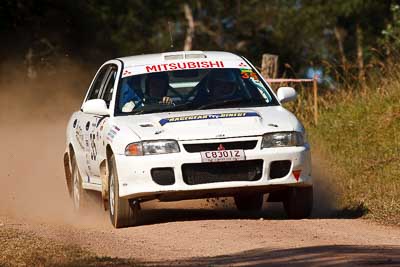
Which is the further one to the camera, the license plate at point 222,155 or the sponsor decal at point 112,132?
the sponsor decal at point 112,132

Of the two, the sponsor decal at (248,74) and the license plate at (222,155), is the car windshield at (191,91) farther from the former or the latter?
the license plate at (222,155)

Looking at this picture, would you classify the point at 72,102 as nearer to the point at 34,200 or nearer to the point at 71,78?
the point at 71,78

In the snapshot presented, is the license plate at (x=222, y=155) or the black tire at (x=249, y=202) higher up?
the license plate at (x=222, y=155)

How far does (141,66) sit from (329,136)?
5793 millimetres

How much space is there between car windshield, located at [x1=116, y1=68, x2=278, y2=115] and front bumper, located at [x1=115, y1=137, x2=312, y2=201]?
3.23 ft

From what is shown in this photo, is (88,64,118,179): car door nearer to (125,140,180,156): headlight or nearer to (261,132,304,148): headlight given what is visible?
(125,140,180,156): headlight

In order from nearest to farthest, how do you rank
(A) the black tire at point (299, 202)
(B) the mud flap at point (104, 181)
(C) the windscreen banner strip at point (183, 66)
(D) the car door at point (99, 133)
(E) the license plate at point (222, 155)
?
(E) the license plate at point (222, 155)
(A) the black tire at point (299, 202)
(B) the mud flap at point (104, 181)
(D) the car door at point (99, 133)
(C) the windscreen banner strip at point (183, 66)

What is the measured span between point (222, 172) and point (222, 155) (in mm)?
169

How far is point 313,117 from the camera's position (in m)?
20.2

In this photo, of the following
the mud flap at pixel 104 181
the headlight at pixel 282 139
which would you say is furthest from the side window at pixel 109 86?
the headlight at pixel 282 139

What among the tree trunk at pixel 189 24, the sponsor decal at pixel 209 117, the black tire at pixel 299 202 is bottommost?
the black tire at pixel 299 202

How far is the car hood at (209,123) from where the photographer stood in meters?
11.6

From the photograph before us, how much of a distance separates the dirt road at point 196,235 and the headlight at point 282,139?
2.30ft

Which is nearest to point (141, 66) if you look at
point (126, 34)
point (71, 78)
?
point (71, 78)
